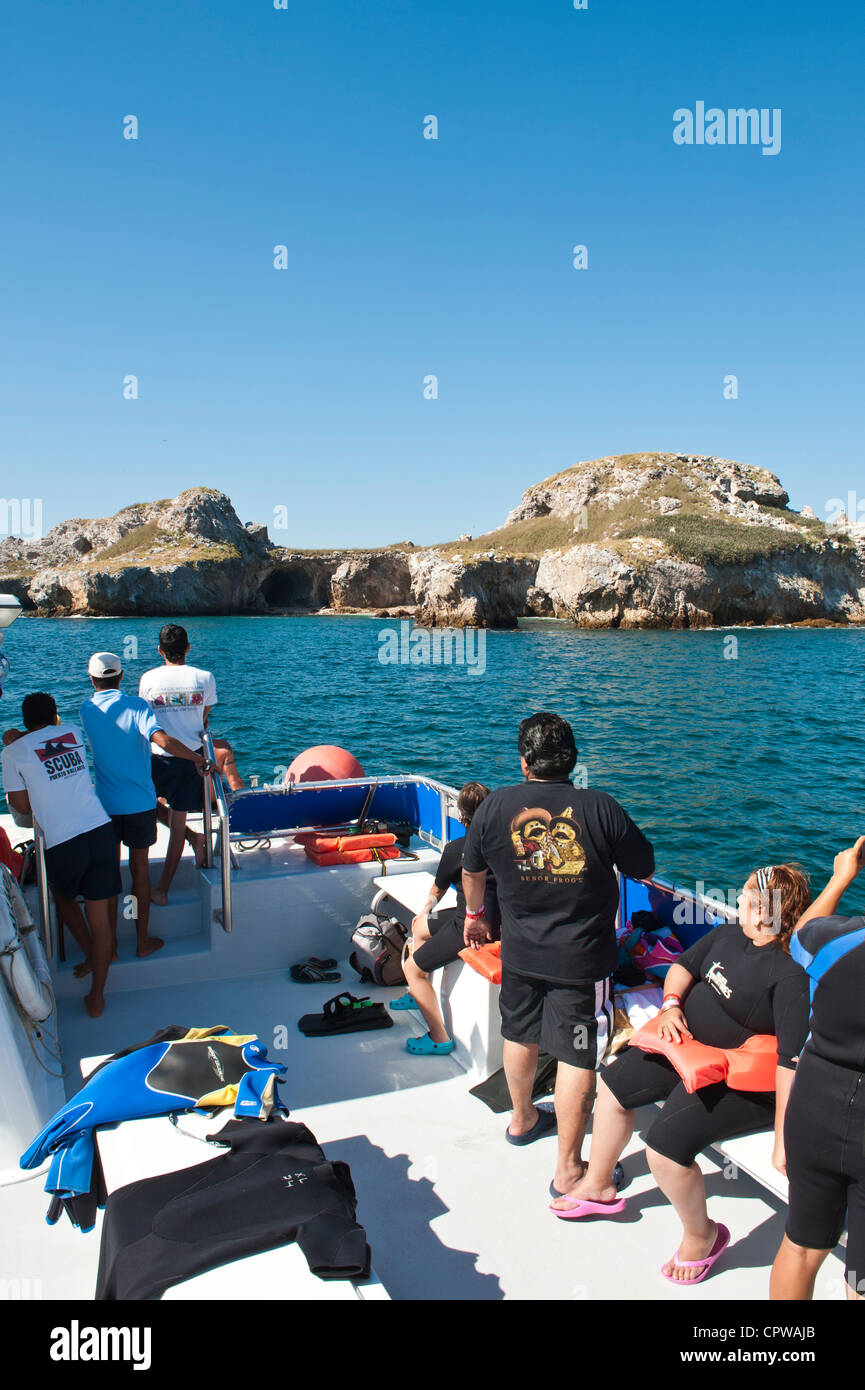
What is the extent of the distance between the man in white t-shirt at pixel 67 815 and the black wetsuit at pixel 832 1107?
12.4 ft

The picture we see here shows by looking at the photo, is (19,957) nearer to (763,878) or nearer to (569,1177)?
(569,1177)

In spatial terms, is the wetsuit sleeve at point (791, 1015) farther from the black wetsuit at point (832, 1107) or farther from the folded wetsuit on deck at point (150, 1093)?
the folded wetsuit on deck at point (150, 1093)

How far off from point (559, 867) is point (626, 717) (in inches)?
1050

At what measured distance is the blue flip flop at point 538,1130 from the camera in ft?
12.7

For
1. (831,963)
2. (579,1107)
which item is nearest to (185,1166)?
(579,1107)

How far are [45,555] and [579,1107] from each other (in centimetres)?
14671

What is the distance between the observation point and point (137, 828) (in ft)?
16.8

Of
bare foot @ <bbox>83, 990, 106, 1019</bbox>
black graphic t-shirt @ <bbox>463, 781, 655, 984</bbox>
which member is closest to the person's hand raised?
black graphic t-shirt @ <bbox>463, 781, 655, 984</bbox>

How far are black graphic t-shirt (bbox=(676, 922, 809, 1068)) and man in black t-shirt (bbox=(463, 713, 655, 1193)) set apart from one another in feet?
1.22

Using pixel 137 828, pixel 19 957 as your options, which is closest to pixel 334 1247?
pixel 19 957

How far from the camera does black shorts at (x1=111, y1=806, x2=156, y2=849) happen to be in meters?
5.11

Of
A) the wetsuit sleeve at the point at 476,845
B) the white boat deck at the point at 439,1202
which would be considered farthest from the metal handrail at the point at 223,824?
the wetsuit sleeve at the point at 476,845

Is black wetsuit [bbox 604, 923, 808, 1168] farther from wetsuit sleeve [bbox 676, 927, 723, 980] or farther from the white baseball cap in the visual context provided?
the white baseball cap
